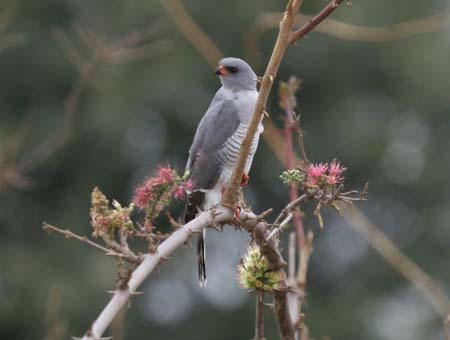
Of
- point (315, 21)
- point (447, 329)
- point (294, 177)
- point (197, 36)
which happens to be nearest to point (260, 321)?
point (294, 177)

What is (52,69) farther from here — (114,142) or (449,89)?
(449,89)

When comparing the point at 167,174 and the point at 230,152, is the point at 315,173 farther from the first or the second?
the point at 230,152

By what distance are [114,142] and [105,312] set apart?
46.8ft

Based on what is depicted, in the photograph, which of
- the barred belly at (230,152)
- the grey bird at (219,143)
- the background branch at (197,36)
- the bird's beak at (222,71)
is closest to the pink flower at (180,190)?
the background branch at (197,36)

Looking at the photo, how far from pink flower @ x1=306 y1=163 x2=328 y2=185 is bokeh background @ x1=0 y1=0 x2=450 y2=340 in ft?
39.9

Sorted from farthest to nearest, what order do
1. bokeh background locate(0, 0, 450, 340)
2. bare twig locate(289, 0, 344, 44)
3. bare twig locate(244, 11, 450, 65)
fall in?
bokeh background locate(0, 0, 450, 340)
bare twig locate(244, 11, 450, 65)
bare twig locate(289, 0, 344, 44)

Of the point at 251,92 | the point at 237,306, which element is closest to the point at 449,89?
the point at 237,306

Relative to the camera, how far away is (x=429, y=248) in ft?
55.5

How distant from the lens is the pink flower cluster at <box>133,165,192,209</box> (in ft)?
7.48

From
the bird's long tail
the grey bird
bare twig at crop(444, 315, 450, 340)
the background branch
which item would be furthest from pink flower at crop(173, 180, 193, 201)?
the grey bird

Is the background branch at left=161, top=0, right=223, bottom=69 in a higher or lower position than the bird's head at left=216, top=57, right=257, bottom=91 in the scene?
lower

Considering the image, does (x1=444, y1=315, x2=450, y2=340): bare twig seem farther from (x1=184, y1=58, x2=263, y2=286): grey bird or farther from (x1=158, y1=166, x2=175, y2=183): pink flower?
(x1=184, y1=58, x2=263, y2=286): grey bird

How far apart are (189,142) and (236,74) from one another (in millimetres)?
11936

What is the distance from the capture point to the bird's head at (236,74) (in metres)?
4.64
